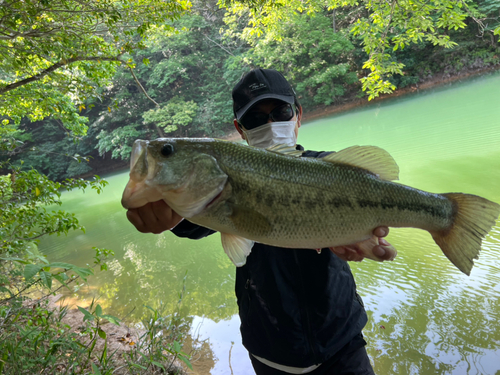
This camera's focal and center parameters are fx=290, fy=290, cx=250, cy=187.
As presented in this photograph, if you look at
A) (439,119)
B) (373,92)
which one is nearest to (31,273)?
(373,92)

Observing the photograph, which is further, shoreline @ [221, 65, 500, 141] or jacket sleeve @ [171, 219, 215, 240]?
shoreline @ [221, 65, 500, 141]

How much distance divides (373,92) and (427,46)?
846 inches

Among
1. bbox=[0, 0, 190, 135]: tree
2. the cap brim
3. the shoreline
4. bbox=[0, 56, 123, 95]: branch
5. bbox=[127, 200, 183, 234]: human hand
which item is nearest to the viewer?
bbox=[127, 200, 183, 234]: human hand

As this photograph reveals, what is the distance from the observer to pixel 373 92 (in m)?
6.70

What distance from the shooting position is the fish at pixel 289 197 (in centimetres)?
132

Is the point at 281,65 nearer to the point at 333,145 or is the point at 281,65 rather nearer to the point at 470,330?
the point at 333,145

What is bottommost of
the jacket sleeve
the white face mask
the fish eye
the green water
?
the green water

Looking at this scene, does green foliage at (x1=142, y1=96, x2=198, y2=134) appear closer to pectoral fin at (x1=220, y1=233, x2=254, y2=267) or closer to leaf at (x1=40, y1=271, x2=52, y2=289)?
leaf at (x1=40, y1=271, x2=52, y2=289)

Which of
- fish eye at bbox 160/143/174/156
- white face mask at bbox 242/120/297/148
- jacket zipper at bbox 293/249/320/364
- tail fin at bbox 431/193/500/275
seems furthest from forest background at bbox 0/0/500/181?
tail fin at bbox 431/193/500/275

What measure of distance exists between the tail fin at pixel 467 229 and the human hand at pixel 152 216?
4.68 ft

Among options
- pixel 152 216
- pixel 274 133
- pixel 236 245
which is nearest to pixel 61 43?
pixel 274 133

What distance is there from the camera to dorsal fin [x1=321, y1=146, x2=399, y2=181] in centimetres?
153

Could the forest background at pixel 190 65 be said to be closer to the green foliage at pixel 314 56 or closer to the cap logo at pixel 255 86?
the green foliage at pixel 314 56

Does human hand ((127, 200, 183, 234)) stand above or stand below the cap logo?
below
